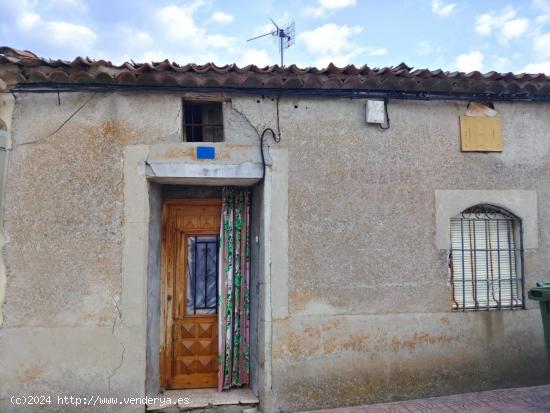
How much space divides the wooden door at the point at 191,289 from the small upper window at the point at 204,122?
86cm

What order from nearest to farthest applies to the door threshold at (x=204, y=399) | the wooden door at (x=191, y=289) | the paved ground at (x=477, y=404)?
the paved ground at (x=477, y=404)
the door threshold at (x=204, y=399)
the wooden door at (x=191, y=289)

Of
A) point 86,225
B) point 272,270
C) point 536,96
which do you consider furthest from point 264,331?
point 536,96

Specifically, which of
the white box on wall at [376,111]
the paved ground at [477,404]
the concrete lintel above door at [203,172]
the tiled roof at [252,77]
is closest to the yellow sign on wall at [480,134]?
the tiled roof at [252,77]

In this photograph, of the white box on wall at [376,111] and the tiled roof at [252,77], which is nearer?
the tiled roof at [252,77]

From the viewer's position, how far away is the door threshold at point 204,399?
4977mm

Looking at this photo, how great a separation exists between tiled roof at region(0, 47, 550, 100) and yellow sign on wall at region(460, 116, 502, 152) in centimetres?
36

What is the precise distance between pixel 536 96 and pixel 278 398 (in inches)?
193

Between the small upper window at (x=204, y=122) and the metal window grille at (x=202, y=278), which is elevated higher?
the small upper window at (x=204, y=122)

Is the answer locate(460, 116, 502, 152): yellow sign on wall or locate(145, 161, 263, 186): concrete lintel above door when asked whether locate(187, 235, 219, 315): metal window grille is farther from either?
locate(460, 116, 502, 152): yellow sign on wall

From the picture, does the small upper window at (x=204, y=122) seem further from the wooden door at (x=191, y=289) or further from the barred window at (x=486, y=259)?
the barred window at (x=486, y=259)

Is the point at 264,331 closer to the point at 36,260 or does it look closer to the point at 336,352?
the point at 336,352

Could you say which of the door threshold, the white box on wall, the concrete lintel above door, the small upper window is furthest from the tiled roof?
the door threshold

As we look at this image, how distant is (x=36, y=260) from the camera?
4.76m

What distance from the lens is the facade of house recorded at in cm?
476
